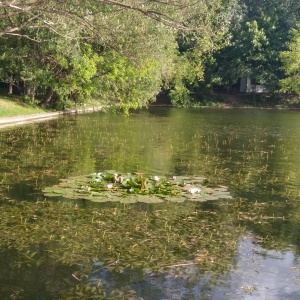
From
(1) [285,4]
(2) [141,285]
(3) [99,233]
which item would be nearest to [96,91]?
(3) [99,233]

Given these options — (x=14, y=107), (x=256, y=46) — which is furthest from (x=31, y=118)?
(x=256, y=46)

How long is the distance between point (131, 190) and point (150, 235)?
278cm

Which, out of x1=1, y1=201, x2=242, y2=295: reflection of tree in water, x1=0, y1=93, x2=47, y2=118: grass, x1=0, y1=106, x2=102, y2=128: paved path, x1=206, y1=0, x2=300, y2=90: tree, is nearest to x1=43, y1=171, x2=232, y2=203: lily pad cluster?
x1=1, y1=201, x2=242, y2=295: reflection of tree in water

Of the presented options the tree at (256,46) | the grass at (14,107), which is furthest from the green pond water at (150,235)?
the tree at (256,46)

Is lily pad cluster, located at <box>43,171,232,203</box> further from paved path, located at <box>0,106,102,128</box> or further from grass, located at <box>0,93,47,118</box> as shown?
grass, located at <box>0,93,47,118</box>

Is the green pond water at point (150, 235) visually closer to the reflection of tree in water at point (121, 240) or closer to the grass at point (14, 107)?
the reflection of tree in water at point (121, 240)

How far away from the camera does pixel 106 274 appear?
700cm

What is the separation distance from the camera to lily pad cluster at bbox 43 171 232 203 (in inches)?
435

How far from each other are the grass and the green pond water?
13.1m

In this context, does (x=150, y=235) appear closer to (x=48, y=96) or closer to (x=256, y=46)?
(x=48, y=96)

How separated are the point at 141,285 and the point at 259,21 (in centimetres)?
5577

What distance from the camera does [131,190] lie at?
11.4m

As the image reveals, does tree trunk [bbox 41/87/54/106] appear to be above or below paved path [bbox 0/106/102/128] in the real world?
above

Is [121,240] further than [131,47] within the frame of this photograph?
No
